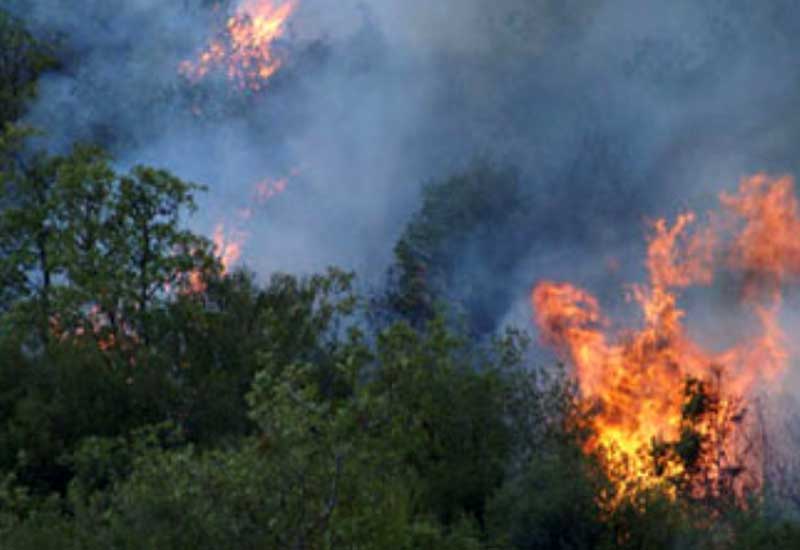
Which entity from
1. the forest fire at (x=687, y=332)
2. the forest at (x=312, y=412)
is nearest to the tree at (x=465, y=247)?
the forest at (x=312, y=412)

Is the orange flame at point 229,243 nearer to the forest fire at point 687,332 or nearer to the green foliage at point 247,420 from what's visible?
the green foliage at point 247,420

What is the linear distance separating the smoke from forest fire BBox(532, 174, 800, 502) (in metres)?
1.12

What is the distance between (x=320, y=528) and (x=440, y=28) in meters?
39.3

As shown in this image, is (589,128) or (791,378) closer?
(791,378)

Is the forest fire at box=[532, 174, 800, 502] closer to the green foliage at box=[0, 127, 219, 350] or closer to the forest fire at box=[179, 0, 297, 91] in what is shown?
the green foliage at box=[0, 127, 219, 350]

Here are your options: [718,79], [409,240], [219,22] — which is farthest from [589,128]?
[219,22]

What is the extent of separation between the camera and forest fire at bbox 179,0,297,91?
51062 millimetres

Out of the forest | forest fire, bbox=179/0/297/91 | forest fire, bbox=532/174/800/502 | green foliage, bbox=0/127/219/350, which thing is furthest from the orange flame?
green foliage, bbox=0/127/219/350

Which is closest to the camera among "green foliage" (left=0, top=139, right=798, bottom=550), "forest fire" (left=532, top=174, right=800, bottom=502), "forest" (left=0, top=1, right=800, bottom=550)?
"green foliage" (left=0, top=139, right=798, bottom=550)

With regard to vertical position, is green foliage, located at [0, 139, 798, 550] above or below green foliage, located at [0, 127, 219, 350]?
below

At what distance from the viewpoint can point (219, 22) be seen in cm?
5372

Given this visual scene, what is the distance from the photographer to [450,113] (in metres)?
46.9

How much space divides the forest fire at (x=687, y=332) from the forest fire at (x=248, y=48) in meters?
19.0

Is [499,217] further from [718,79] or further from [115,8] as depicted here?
[115,8]
